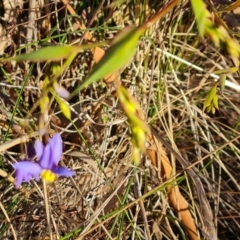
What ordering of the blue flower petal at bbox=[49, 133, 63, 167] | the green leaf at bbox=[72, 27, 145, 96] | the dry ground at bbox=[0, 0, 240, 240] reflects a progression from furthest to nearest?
the dry ground at bbox=[0, 0, 240, 240] < the blue flower petal at bbox=[49, 133, 63, 167] < the green leaf at bbox=[72, 27, 145, 96]

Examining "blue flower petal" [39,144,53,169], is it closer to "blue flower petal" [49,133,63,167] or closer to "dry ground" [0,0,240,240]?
"blue flower petal" [49,133,63,167]

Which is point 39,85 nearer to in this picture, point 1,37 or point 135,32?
point 1,37

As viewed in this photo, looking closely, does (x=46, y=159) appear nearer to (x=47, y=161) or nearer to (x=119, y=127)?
(x=47, y=161)

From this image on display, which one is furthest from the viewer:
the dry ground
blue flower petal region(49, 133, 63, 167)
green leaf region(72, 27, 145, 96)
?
the dry ground

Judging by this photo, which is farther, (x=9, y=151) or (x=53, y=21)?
(x=53, y=21)

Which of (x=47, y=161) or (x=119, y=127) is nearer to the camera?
(x=47, y=161)

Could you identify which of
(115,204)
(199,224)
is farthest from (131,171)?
(199,224)

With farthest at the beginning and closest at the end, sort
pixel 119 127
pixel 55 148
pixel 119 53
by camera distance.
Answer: pixel 119 127 < pixel 55 148 < pixel 119 53

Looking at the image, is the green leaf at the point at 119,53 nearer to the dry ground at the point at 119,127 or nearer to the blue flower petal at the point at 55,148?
the blue flower petal at the point at 55,148

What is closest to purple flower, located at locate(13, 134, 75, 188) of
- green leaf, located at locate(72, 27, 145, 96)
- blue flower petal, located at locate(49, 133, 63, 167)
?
blue flower petal, located at locate(49, 133, 63, 167)

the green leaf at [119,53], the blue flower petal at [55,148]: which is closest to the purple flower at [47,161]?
the blue flower petal at [55,148]

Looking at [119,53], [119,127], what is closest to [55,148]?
[119,53]
